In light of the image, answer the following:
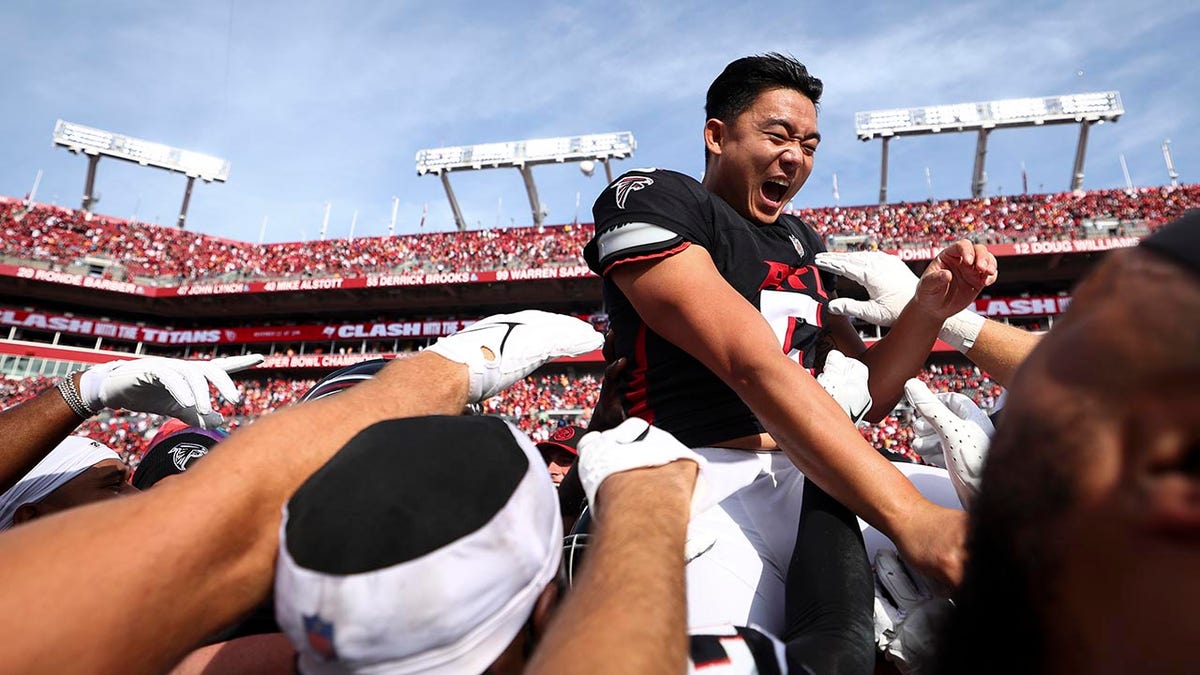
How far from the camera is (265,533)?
3.37 feet

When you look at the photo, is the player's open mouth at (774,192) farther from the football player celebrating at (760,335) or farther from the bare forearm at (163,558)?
the bare forearm at (163,558)

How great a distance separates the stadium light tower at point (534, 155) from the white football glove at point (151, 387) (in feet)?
108

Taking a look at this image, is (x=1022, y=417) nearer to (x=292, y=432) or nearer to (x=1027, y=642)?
(x=1027, y=642)

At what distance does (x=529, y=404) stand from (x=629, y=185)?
23.4 metres

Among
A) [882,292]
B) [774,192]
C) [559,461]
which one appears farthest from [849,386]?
[559,461]

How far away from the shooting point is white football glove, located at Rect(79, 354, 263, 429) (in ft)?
8.87

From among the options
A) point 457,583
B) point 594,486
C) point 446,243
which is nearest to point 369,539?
point 457,583

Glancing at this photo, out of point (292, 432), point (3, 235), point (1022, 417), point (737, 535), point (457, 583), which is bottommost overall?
point (737, 535)

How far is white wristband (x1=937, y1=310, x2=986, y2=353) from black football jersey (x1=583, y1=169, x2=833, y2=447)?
0.61 meters

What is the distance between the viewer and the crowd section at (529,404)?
69.7 ft

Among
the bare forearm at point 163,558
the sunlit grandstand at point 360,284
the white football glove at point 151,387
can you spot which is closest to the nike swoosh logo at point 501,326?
the bare forearm at point 163,558

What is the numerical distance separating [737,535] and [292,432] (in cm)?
119

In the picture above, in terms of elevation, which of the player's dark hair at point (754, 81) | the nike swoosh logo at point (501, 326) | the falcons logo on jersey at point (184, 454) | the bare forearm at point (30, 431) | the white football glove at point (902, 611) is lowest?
the falcons logo on jersey at point (184, 454)

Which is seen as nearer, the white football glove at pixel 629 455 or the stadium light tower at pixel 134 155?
the white football glove at pixel 629 455
